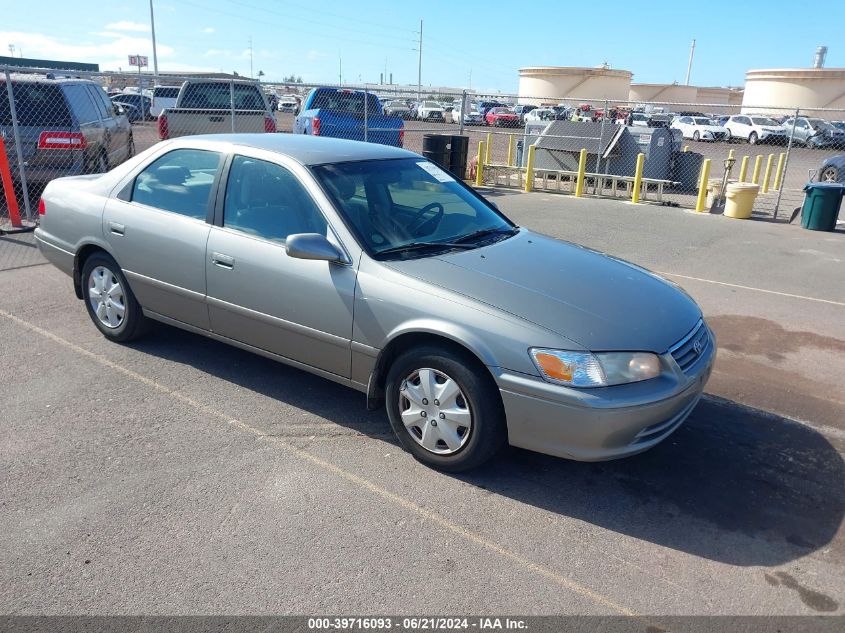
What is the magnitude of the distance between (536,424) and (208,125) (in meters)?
12.0

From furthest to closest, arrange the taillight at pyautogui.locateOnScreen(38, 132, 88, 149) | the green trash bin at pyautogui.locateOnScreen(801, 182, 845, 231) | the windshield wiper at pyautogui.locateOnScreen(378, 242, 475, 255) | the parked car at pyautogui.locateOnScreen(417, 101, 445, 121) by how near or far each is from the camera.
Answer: the parked car at pyautogui.locateOnScreen(417, 101, 445, 121)
the green trash bin at pyautogui.locateOnScreen(801, 182, 845, 231)
the taillight at pyautogui.locateOnScreen(38, 132, 88, 149)
the windshield wiper at pyautogui.locateOnScreen(378, 242, 475, 255)

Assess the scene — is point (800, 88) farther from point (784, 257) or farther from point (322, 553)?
point (322, 553)

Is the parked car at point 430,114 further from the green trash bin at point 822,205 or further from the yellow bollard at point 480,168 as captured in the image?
the green trash bin at point 822,205

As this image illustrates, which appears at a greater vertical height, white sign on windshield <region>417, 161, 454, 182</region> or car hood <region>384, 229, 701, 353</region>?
white sign on windshield <region>417, 161, 454, 182</region>

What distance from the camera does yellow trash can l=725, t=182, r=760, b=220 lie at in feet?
42.3

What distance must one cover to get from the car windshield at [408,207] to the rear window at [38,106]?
717cm

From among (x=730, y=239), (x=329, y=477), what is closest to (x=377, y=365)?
(x=329, y=477)

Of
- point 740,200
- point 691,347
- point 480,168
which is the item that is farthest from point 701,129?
point 691,347

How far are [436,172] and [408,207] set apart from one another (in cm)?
64

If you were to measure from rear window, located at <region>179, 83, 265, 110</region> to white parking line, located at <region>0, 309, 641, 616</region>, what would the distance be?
10090mm

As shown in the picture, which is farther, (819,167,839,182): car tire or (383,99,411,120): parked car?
(383,99,411,120): parked car

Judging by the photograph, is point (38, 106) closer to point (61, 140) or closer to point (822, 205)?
point (61, 140)

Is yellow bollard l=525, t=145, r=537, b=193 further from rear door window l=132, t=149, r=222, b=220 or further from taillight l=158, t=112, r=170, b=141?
rear door window l=132, t=149, r=222, b=220

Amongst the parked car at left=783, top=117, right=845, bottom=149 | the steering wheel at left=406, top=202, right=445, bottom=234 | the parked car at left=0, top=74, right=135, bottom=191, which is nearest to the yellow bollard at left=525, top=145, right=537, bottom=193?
the parked car at left=0, top=74, right=135, bottom=191
